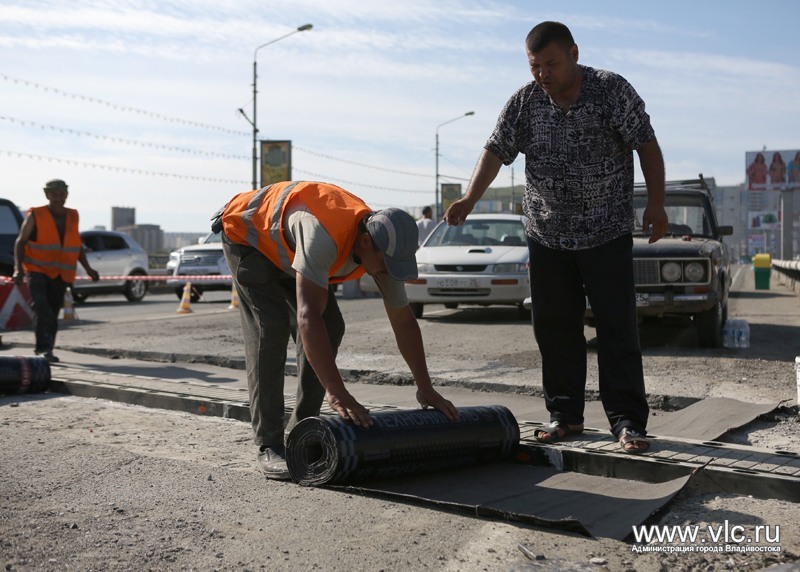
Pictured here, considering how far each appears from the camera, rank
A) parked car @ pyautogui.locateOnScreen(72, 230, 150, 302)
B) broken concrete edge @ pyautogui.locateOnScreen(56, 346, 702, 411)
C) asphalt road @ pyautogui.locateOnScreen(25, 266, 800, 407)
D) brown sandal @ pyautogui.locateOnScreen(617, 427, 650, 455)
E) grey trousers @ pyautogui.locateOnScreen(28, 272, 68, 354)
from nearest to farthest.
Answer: brown sandal @ pyautogui.locateOnScreen(617, 427, 650, 455), broken concrete edge @ pyautogui.locateOnScreen(56, 346, 702, 411), asphalt road @ pyautogui.locateOnScreen(25, 266, 800, 407), grey trousers @ pyautogui.locateOnScreen(28, 272, 68, 354), parked car @ pyautogui.locateOnScreen(72, 230, 150, 302)

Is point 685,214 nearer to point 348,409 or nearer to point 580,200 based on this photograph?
point 580,200

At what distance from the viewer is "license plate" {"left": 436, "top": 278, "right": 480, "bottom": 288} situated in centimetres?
1268

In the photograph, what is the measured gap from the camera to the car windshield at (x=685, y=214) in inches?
404

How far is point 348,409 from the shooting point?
4051 mm

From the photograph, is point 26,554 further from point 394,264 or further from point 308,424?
point 394,264

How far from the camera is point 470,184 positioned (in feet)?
16.5

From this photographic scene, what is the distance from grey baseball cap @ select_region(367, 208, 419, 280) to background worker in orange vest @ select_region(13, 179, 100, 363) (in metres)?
5.92

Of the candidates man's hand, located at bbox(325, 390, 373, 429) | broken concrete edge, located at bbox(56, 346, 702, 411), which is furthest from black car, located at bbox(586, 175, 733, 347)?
man's hand, located at bbox(325, 390, 373, 429)

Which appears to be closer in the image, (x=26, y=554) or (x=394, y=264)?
(x=26, y=554)

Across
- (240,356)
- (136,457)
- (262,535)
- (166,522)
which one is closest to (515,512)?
(262,535)

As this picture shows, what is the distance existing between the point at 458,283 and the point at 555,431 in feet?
26.1

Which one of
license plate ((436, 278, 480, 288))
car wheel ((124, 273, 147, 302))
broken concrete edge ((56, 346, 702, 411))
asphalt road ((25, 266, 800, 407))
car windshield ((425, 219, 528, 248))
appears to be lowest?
broken concrete edge ((56, 346, 702, 411))

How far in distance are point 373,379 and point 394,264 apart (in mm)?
3772

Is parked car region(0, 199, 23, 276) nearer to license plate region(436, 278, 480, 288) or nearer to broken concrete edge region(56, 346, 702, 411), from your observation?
broken concrete edge region(56, 346, 702, 411)
